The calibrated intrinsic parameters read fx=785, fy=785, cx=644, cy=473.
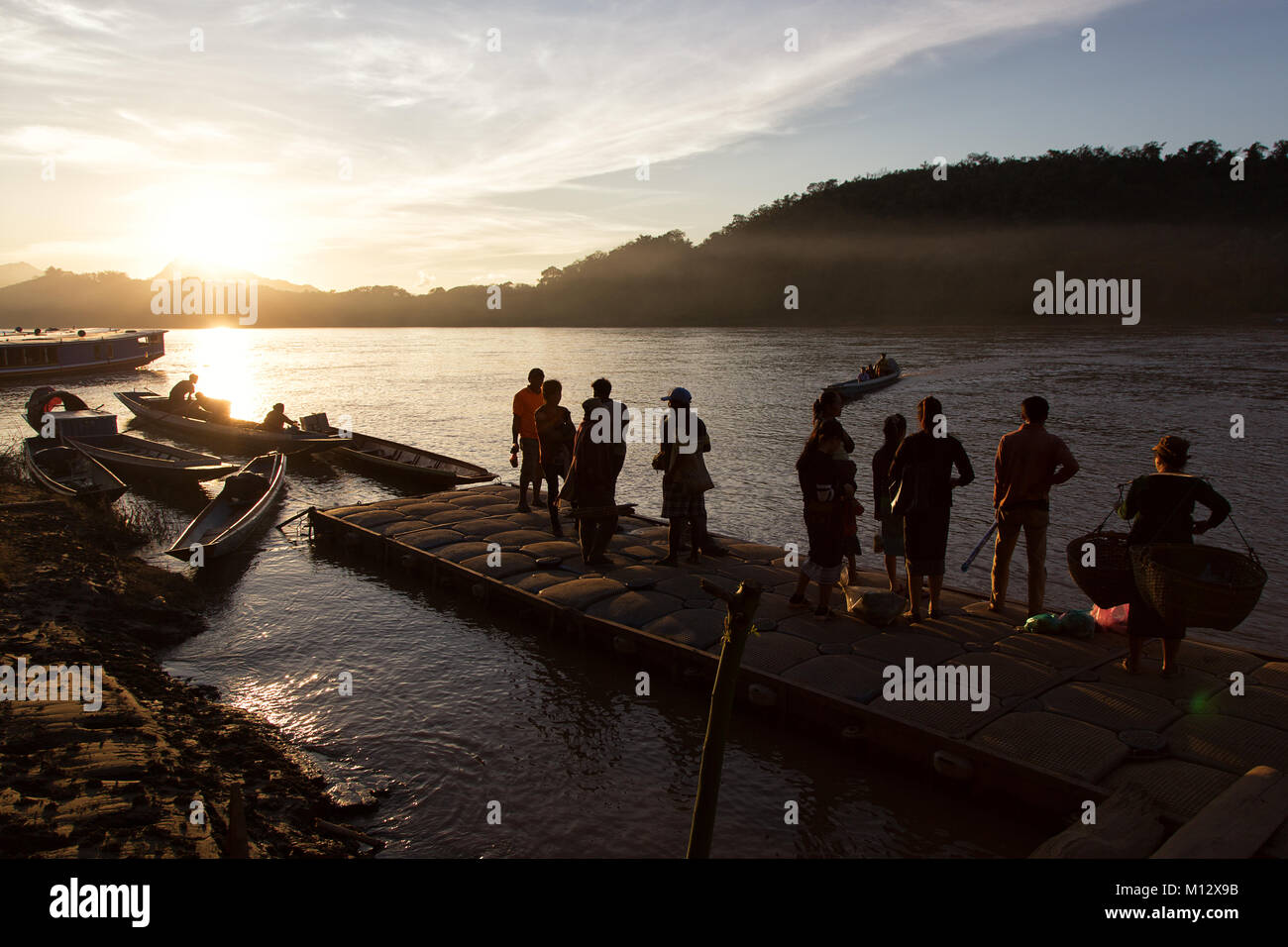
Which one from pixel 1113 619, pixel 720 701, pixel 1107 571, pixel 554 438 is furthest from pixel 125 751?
pixel 1113 619

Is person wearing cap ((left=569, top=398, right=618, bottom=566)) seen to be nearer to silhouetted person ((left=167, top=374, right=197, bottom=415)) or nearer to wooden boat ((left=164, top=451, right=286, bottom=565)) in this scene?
wooden boat ((left=164, top=451, right=286, bottom=565))

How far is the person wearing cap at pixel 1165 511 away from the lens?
6758 mm

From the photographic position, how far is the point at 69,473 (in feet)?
65.7

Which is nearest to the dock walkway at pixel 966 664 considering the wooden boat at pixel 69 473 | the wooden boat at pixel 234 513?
the wooden boat at pixel 234 513

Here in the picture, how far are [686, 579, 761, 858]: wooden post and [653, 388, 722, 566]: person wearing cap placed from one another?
579 cm

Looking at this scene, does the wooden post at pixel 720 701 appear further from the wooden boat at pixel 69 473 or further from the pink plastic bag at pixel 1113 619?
the wooden boat at pixel 69 473

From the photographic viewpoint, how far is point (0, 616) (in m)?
9.27

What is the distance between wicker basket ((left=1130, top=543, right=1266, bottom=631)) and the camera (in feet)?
Answer: 20.3

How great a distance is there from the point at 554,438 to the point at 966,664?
23.6 ft

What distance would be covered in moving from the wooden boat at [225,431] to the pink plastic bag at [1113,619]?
74.1 feet

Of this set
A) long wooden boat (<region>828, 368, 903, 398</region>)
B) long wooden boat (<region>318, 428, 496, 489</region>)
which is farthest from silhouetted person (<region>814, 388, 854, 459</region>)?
long wooden boat (<region>828, 368, 903, 398</region>)

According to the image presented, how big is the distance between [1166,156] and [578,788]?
15809 centimetres
